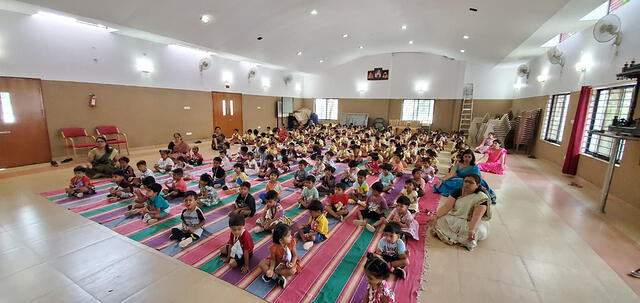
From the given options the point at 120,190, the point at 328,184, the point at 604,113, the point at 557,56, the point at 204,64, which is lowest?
the point at 120,190

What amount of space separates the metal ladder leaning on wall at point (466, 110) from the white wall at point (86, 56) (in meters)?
13.6

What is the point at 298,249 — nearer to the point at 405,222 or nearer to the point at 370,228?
the point at 370,228

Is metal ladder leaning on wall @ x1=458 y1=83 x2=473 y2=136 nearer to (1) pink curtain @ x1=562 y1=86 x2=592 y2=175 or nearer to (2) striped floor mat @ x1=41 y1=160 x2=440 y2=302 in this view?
(1) pink curtain @ x1=562 y1=86 x2=592 y2=175

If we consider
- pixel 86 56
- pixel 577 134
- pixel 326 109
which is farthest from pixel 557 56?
pixel 86 56

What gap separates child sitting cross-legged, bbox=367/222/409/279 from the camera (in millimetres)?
2512

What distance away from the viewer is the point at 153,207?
3771mm

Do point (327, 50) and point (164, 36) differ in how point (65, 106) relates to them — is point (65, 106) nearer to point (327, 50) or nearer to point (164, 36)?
point (164, 36)

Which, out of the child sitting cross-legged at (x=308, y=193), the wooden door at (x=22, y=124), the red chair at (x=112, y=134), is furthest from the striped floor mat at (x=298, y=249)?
the red chair at (x=112, y=134)

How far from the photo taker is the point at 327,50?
1366 cm

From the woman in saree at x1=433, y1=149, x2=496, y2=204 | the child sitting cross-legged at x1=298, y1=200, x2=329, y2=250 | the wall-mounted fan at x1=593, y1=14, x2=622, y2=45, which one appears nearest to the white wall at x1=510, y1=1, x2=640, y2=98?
the wall-mounted fan at x1=593, y1=14, x2=622, y2=45

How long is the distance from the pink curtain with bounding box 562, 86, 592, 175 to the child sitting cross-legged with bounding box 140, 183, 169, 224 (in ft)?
29.9

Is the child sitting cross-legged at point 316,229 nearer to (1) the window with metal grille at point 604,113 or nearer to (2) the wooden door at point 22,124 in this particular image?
(1) the window with metal grille at point 604,113

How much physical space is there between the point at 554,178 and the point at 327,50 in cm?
1092

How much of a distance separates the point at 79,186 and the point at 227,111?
813 centimetres
